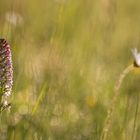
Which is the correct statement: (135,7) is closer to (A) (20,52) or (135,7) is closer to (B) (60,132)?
(A) (20,52)

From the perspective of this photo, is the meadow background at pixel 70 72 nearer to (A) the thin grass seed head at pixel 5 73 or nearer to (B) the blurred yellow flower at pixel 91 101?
(B) the blurred yellow flower at pixel 91 101

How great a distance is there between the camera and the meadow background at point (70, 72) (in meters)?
3.28

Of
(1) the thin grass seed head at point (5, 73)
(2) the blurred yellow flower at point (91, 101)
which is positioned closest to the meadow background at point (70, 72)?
(2) the blurred yellow flower at point (91, 101)

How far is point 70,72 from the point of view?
4461 millimetres

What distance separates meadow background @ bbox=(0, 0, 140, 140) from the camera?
3.28 metres

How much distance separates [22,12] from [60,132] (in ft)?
10.5

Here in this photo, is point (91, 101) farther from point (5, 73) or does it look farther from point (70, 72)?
point (5, 73)

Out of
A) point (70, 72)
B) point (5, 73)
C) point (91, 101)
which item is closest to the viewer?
point (5, 73)

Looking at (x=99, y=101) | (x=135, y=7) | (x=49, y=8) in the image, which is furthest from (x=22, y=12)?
(x=99, y=101)

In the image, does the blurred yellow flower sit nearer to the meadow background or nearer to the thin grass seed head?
the meadow background

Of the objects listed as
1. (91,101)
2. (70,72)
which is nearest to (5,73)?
(91,101)

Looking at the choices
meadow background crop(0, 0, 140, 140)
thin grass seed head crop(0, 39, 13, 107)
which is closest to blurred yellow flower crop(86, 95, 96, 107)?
meadow background crop(0, 0, 140, 140)

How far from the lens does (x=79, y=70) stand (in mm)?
4473

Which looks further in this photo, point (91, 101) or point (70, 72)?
point (70, 72)
